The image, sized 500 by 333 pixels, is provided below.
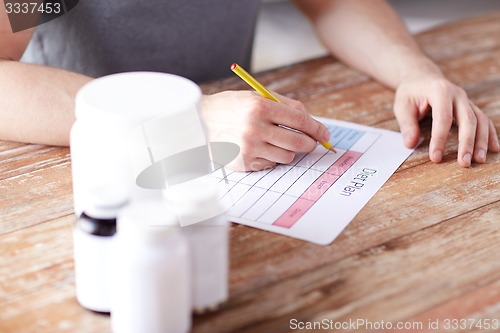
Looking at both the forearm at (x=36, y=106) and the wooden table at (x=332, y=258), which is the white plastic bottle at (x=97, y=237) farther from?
the forearm at (x=36, y=106)

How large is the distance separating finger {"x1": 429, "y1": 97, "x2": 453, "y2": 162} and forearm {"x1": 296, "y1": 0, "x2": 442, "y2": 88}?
117mm

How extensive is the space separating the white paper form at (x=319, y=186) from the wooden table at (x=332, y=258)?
0.07ft

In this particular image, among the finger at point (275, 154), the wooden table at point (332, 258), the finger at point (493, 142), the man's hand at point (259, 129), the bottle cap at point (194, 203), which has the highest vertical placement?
the bottle cap at point (194, 203)

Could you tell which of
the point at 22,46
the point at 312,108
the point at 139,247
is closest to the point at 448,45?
the point at 312,108

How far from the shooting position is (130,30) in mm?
1536

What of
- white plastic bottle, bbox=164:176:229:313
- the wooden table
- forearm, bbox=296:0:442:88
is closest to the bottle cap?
white plastic bottle, bbox=164:176:229:313

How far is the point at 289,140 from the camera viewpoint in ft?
3.74

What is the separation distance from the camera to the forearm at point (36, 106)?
3.94ft

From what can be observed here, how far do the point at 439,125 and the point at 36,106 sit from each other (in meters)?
0.69

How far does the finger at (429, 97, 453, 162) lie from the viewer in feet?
3.97

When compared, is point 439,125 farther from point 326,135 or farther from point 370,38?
point 370,38

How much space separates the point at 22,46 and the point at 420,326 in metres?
0.89

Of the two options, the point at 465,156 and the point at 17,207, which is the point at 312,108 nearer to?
the point at 465,156

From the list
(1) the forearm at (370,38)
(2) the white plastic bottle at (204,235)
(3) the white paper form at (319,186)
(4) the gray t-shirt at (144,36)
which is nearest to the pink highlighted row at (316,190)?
(3) the white paper form at (319,186)
